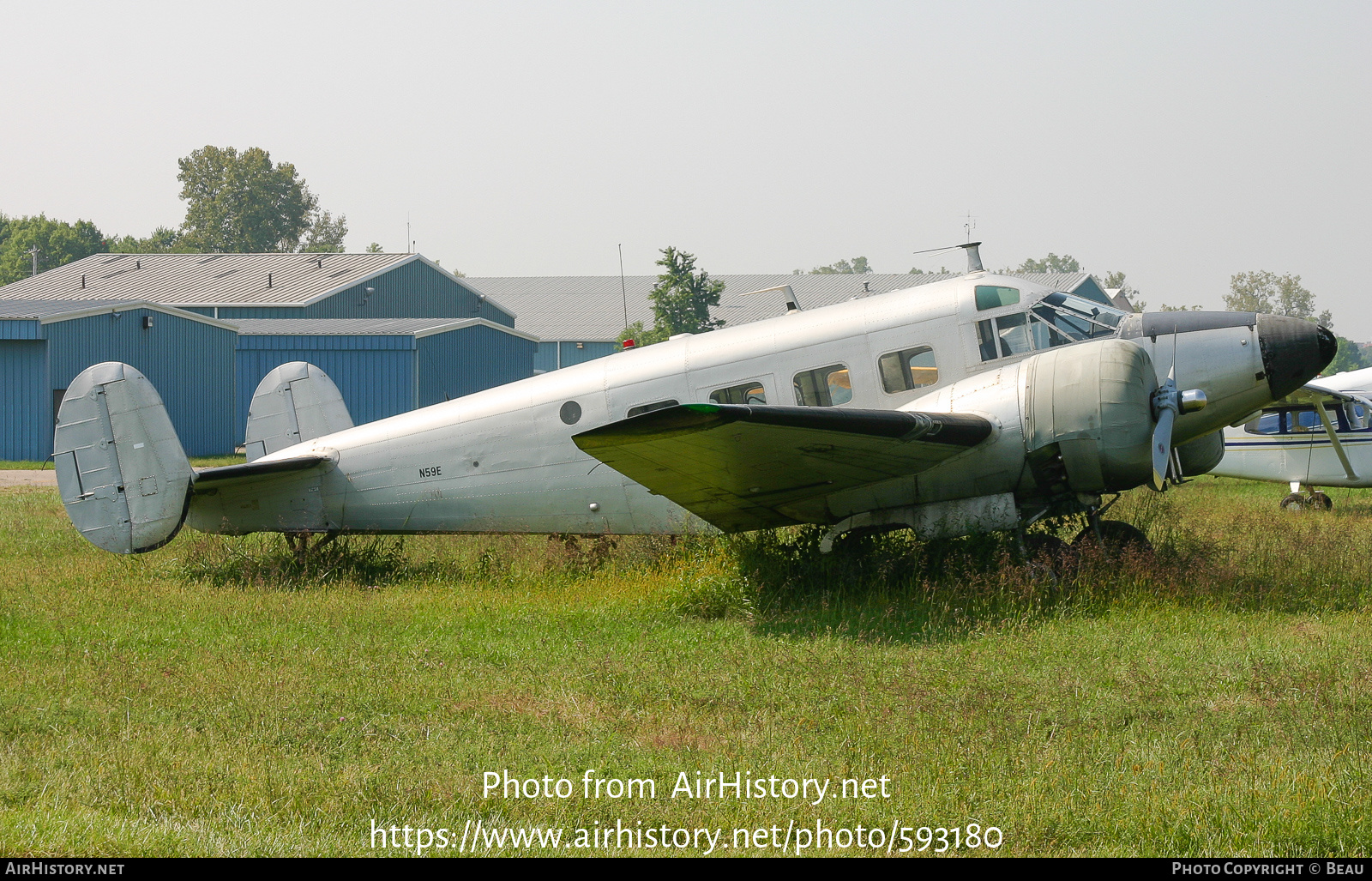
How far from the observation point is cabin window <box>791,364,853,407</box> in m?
10.0

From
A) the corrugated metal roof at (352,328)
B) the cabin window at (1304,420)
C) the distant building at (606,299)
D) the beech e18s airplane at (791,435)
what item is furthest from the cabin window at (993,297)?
the distant building at (606,299)

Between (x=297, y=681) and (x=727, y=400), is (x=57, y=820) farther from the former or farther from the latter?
(x=727, y=400)

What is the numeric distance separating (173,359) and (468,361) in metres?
8.83

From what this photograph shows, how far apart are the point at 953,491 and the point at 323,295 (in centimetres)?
3903

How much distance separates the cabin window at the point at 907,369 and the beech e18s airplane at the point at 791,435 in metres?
0.02

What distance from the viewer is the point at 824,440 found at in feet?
27.9

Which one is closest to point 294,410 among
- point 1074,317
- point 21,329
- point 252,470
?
point 252,470

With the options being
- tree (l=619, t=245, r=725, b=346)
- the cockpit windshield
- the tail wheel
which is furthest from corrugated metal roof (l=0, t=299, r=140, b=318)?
the tail wheel

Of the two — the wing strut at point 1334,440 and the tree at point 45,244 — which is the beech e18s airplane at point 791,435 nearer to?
the wing strut at point 1334,440

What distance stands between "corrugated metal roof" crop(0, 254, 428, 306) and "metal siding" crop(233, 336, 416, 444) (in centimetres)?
1074

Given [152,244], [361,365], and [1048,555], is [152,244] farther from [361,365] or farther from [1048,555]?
[1048,555]

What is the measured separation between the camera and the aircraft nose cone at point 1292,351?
920cm

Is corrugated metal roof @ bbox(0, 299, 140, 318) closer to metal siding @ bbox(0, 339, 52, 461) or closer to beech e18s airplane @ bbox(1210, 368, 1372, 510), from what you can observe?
metal siding @ bbox(0, 339, 52, 461)
